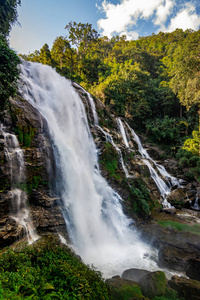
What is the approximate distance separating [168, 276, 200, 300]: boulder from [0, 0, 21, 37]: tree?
18860mm

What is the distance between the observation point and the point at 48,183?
7.92 metres

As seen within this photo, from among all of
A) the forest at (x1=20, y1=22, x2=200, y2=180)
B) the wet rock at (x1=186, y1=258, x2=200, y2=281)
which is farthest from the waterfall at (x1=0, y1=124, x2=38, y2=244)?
the forest at (x1=20, y1=22, x2=200, y2=180)

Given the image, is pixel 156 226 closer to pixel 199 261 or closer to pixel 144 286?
pixel 199 261

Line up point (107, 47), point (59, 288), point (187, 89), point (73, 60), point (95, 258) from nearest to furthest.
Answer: point (59, 288), point (95, 258), point (187, 89), point (73, 60), point (107, 47)

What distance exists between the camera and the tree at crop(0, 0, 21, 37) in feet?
41.5

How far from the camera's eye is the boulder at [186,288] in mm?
4898

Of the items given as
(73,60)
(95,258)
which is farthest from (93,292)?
(73,60)

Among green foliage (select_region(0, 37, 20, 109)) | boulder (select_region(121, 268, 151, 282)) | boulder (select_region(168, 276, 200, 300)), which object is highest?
green foliage (select_region(0, 37, 20, 109))

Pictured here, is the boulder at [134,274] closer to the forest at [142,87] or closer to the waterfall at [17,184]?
the waterfall at [17,184]

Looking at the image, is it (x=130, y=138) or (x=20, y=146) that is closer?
(x=20, y=146)

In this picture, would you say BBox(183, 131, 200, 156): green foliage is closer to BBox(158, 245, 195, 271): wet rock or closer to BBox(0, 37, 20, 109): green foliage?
BBox(158, 245, 195, 271): wet rock

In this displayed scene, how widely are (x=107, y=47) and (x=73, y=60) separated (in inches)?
786

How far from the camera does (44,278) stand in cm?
337

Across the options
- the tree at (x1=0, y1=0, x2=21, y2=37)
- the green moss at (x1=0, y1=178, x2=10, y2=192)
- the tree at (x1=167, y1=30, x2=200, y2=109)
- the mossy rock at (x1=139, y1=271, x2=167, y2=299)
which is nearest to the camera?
the mossy rock at (x1=139, y1=271, x2=167, y2=299)
